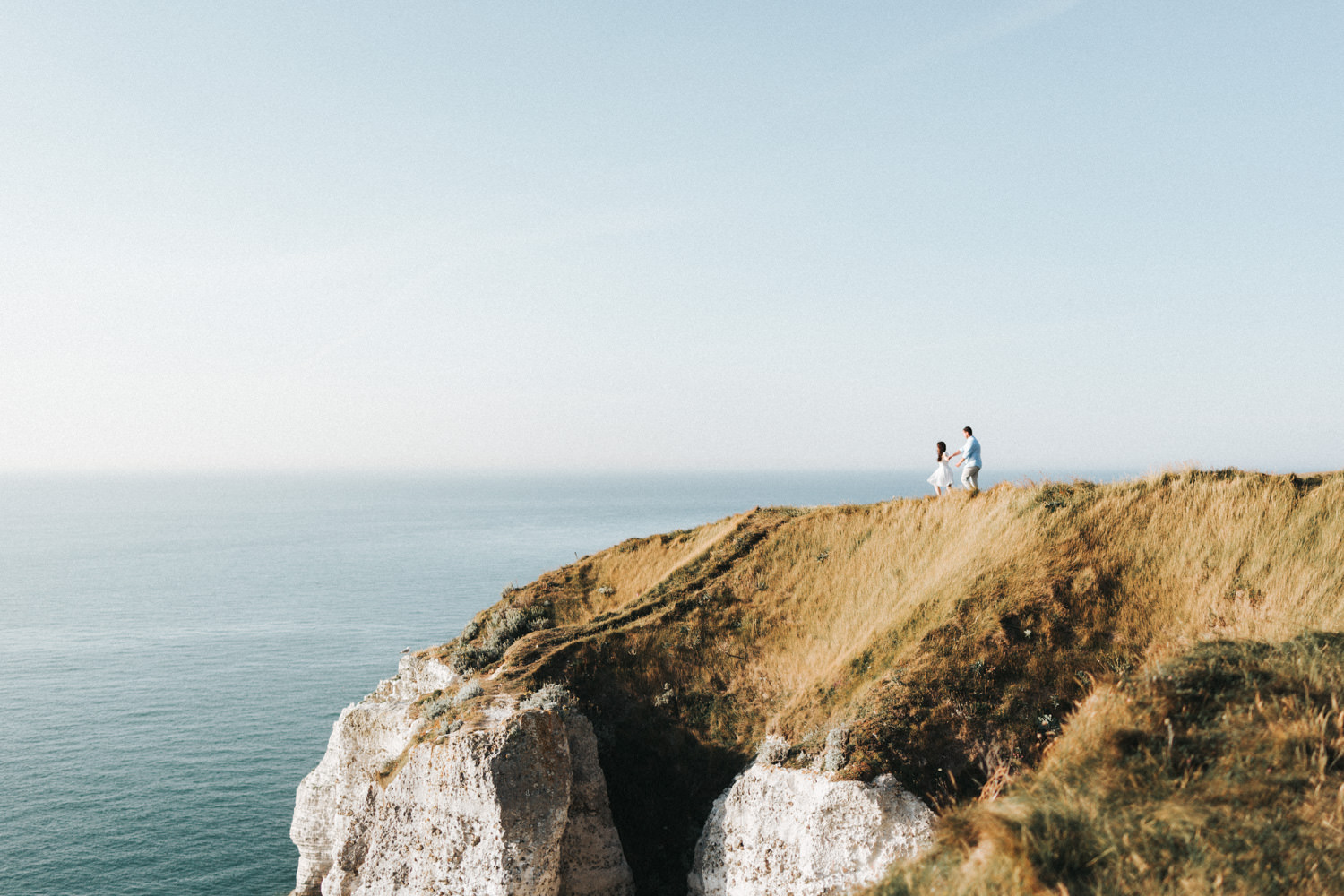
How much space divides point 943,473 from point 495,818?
73.8 ft

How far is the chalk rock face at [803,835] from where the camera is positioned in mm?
21594

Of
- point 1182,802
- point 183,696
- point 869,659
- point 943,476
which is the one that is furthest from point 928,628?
point 183,696

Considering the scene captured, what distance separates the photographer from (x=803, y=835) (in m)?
22.6

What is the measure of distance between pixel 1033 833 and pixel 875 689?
44.9 ft

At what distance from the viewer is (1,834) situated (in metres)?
47.9

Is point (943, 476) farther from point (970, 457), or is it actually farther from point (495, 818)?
point (495, 818)

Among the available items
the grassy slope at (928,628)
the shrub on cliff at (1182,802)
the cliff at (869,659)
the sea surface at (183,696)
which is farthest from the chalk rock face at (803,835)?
the sea surface at (183,696)

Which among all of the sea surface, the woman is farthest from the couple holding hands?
the sea surface

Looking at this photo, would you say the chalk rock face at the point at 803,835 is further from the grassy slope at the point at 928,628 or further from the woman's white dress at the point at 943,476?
the woman's white dress at the point at 943,476

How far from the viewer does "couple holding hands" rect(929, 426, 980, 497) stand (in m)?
32.3

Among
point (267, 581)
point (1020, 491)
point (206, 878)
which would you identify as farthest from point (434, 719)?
point (267, 581)

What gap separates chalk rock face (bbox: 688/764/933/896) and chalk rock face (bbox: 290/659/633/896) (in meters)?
3.55

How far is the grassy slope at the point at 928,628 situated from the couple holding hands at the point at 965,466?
3.55 ft

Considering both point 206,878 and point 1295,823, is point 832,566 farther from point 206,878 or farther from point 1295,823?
point 206,878
